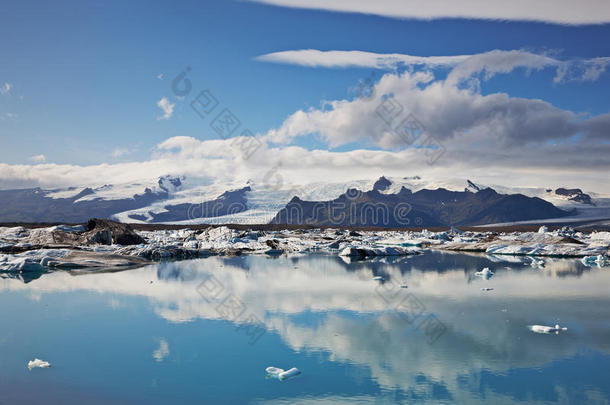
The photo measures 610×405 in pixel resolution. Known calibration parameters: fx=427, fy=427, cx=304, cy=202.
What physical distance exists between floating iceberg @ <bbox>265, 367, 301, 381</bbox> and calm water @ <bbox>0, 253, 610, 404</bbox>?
18cm

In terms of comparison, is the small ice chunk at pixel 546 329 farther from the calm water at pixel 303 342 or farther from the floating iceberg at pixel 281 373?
the floating iceberg at pixel 281 373

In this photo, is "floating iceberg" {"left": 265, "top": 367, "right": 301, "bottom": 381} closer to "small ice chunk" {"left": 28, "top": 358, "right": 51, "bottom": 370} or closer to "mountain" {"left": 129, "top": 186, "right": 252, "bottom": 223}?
"small ice chunk" {"left": 28, "top": 358, "right": 51, "bottom": 370}

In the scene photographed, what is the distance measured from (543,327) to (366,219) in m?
169

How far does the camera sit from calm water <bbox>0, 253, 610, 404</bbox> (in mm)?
8094

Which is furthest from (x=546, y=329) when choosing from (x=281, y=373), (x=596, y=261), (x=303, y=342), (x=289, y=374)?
(x=596, y=261)

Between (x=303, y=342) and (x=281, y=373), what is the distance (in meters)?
2.53

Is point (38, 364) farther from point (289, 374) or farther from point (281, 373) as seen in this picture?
point (289, 374)

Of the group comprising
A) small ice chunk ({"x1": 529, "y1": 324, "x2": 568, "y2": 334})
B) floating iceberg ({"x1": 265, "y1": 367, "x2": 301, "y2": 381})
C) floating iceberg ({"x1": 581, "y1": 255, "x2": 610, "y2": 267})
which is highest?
floating iceberg ({"x1": 265, "y1": 367, "x2": 301, "y2": 381})

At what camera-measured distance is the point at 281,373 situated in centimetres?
859

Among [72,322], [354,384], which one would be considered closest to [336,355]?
[354,384]

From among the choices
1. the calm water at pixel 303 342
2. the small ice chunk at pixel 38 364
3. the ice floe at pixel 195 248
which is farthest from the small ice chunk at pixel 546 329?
the ice floe at pixel 195 248

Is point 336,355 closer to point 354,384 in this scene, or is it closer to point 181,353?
point 354,384

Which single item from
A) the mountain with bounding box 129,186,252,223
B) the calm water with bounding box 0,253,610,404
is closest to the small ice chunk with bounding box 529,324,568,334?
the calm water with bounding box 0,253,610,404

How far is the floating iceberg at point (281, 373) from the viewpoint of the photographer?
857 cm
